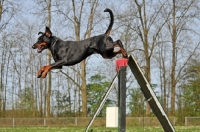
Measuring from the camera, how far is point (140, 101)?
29734mm

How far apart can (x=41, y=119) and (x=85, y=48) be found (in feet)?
71.4

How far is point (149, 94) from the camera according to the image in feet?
26.1

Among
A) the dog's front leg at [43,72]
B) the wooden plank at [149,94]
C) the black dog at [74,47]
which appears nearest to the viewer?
the dog's front leg at [43,72]

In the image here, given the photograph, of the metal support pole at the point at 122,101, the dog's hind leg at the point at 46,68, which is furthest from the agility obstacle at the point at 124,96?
the dog's hind leg at the point at 46,68

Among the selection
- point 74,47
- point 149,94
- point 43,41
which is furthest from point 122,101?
point 43,41

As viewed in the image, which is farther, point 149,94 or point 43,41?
point 149,94

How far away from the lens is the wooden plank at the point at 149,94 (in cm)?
751

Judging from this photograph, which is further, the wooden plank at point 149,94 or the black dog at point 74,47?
the wooden plank at point 149,94

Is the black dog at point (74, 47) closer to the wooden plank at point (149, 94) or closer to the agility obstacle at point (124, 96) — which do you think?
the agility obstacle at point (124, 96)

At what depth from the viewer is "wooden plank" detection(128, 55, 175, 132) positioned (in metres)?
7.51

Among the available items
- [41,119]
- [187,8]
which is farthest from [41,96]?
[187,8]

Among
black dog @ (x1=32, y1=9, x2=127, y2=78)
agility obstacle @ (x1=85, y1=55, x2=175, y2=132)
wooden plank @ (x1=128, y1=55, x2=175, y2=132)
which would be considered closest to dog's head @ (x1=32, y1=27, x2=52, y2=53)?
black dog @ (x1=32, y1=9, x2=127, y2=78)

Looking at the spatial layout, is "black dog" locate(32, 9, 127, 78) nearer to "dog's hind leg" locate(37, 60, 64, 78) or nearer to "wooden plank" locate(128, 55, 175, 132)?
"dog's hind leg" locate(37, 60, 64, 78)

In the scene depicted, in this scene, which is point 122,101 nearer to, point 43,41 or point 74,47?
point 74,47
